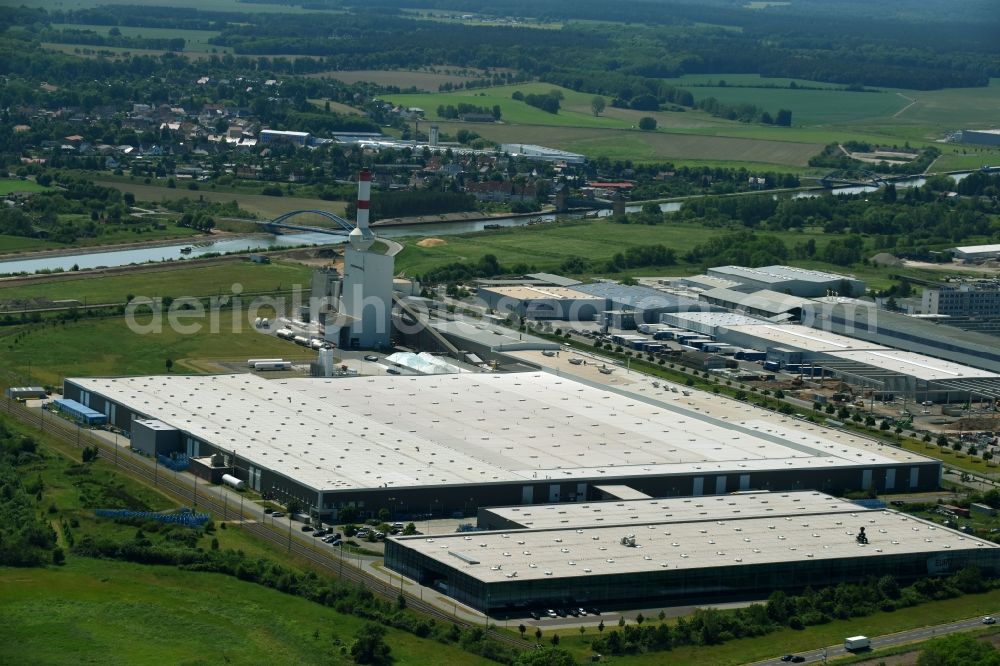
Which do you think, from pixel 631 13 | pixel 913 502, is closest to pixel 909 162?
pixel 913 502

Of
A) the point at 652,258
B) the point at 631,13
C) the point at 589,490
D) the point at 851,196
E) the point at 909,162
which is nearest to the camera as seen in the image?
the point at 589,490

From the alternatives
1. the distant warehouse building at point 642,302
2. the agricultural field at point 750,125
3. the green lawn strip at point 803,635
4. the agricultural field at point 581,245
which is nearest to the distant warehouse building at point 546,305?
the distant warehouse building at point 642,302

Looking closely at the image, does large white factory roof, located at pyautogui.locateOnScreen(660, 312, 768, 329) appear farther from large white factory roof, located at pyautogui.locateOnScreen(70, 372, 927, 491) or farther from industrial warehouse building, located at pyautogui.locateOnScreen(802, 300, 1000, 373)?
large white factory roof, located at pyautogui.locateOnScreen(70, 372, 927, 491)

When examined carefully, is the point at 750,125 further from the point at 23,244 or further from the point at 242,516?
the point at 242,516

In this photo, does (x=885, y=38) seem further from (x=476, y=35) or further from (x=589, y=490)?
(x=589, y=490)

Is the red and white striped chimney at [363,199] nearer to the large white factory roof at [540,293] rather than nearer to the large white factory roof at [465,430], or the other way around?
the large white factory roof at [540,293]

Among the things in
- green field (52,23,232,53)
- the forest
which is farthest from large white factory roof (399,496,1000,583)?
green field (52,23,232,53)

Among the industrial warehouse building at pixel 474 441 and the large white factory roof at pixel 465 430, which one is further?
the large white factory roof at pixel 465 430
